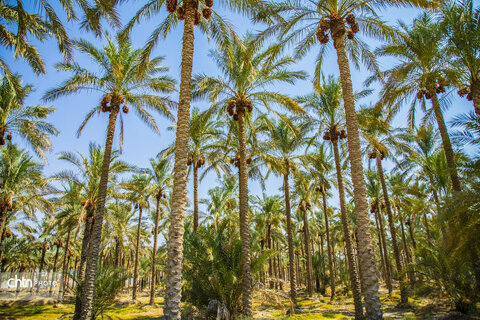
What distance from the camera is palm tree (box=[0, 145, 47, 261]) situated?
18.9 m

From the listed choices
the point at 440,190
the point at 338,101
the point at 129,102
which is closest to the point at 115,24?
the point at 129,102

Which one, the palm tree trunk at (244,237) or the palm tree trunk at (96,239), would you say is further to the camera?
the palm tree trunk at (96,239)

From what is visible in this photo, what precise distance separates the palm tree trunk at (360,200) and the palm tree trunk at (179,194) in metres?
5.32

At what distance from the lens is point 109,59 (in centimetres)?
1541

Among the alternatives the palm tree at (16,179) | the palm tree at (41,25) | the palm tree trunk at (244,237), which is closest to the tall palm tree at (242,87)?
the palm tree trunk at (244,237)

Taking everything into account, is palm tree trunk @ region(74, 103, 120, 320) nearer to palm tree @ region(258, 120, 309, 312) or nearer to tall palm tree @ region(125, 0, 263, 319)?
tall palm tree @ region(125, 0, 263, 319)

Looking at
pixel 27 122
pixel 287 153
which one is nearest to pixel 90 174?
pixel 27 122

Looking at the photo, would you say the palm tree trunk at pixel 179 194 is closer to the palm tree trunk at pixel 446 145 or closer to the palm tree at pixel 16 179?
the palm tree trunk at pixel 446 145

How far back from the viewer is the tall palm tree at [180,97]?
25.1ft

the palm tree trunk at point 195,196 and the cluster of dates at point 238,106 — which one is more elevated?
the cluster of dates at point 238,106

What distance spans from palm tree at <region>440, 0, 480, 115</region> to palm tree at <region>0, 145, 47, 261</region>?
2271 centimetres

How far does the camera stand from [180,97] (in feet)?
31.9

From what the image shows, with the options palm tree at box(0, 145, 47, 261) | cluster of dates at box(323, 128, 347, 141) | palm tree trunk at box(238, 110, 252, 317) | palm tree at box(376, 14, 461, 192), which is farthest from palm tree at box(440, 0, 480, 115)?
palm tree at box(0, 145, 47, 261)

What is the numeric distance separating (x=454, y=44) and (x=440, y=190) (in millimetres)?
11867
